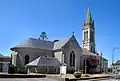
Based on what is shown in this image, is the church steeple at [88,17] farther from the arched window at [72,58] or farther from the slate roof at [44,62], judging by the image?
the slate roof at [44,62]

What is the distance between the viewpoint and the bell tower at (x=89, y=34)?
8488 cm

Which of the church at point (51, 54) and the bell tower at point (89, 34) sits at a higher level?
the bell tower at point (89, 34)

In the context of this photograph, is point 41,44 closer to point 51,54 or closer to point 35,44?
point 35,44

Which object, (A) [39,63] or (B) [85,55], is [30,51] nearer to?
(A) [39,63]

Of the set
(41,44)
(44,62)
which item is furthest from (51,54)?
(44,62)

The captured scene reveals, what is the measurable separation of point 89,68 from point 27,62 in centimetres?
2082

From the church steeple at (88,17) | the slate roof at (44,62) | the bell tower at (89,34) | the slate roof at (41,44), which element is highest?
the church steeple at (88,17)

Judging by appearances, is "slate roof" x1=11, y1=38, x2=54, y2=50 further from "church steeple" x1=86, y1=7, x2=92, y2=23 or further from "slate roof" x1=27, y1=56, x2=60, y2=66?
"church steeple" x1=86, y1=7, x2=92, y2=23

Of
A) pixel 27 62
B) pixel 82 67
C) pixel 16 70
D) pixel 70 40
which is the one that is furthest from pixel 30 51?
pixel 82 67

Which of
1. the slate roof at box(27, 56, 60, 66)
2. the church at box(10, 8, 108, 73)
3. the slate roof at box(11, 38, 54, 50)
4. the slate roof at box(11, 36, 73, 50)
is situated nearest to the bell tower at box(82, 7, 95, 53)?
the church at box(10, 8, 108, 73)

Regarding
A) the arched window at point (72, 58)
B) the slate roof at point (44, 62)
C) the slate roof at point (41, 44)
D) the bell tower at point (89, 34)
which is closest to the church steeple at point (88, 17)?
the bell tower at point (89, 34)

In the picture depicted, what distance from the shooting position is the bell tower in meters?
84.9

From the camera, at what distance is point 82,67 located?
6969 centimetres

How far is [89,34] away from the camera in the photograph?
8625cm
